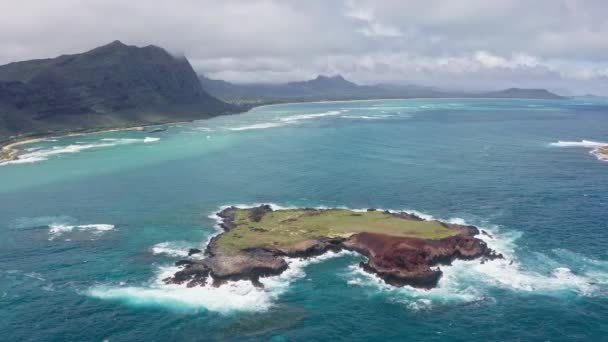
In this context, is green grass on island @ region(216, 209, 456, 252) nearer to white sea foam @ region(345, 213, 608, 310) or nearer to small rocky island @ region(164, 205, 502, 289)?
small rocky island @ region(164, 205, 502, 289)

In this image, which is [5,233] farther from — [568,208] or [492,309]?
[568,208]

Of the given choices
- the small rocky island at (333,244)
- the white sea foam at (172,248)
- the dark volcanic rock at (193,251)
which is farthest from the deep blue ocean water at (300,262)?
the dark volcanic rock at (193,251)

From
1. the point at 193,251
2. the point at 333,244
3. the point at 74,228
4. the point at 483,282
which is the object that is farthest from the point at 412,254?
the point at 74,228

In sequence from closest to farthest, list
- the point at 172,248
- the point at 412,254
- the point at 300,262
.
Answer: the point at 412,254 → the point at 300,262 → the point at 172,248

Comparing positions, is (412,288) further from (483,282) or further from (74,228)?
(74,228)

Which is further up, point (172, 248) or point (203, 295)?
point (172, 248)

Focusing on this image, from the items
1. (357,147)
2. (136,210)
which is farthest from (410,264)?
(357,147)

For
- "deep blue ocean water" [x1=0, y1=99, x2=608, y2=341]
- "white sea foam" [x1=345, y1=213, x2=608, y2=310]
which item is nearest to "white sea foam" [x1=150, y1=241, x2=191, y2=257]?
"deep blue ocean water" [x1=0, y1=99, x2=608, y2=341]
